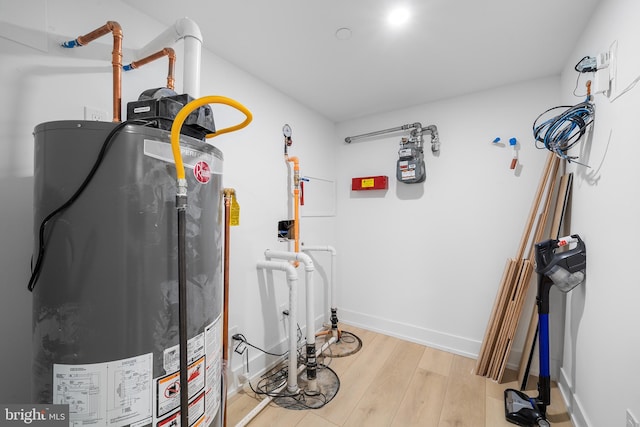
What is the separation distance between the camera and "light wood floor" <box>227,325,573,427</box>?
1.66m

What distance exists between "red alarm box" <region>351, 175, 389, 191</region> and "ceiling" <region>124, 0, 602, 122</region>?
0.86 m

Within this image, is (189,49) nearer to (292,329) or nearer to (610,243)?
(292,329)

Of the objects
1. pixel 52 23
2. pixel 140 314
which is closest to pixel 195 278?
pixel 140 314

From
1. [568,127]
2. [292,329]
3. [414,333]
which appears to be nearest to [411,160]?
[568,127]

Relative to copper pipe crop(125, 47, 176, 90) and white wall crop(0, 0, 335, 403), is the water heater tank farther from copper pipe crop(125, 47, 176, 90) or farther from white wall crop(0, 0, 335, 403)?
copper pipe crop(125, 47, 176, 90)

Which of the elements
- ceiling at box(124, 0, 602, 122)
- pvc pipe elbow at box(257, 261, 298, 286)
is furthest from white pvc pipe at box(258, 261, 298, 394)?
ceiling at box(124, 0, 602, 122)

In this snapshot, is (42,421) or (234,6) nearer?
(42,421)

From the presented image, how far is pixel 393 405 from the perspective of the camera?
179cm

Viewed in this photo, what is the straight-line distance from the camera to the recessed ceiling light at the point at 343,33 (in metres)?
1.56

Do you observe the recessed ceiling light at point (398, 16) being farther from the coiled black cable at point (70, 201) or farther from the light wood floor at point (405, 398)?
the light wood floor at point (405, 398)

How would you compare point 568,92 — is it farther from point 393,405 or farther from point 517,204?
point 393,405

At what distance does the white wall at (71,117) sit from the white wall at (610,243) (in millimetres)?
2099

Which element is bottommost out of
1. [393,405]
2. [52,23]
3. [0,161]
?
[393,405]

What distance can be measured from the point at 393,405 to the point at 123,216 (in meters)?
2.03
